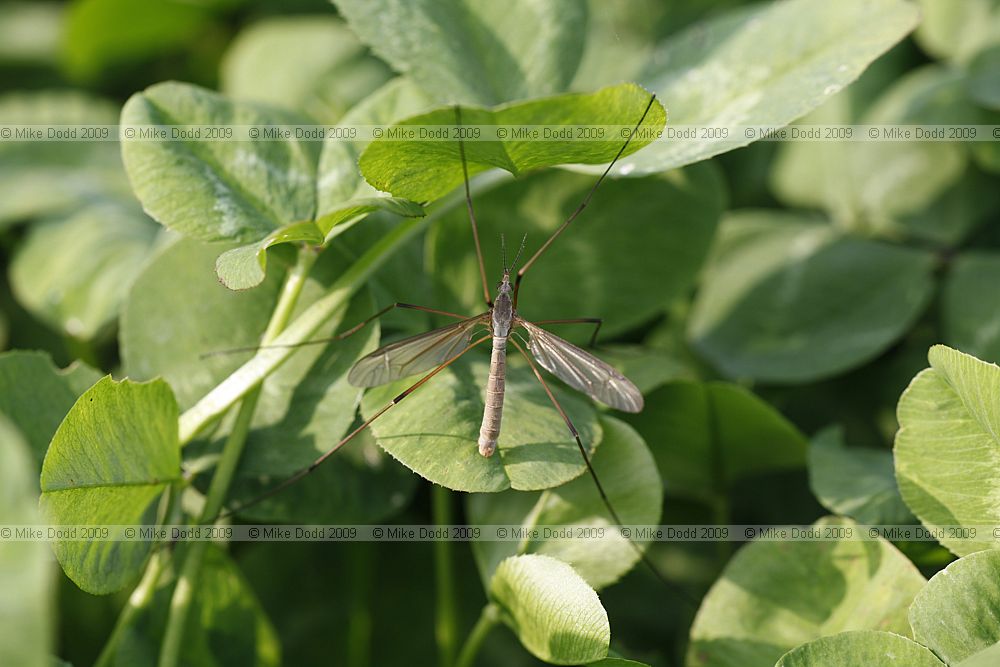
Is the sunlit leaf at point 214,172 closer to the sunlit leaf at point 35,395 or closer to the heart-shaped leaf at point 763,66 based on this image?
the sunlit leaf at point 35,395

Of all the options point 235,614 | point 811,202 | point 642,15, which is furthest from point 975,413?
point 642,15

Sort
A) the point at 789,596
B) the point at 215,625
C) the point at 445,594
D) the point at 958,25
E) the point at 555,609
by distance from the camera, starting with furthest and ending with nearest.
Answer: the point at 958,25, the point at 445,594, the point at 215,625, the point at 789,596, the point at 555,609

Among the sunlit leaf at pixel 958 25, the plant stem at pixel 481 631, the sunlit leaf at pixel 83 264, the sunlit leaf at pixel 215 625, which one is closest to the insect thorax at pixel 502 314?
the plant stem at pixel 481 631

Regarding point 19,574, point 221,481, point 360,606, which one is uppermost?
point 19,574

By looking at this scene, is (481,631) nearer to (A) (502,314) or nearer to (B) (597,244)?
(A) (502,314)

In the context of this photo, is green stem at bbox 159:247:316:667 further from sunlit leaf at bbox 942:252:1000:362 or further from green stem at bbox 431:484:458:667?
sunlit leaf at bbox 942:252:1000:362

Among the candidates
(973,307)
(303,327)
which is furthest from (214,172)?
(973,307)

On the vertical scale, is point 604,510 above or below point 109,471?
below

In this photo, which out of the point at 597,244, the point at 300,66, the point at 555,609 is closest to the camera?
the point at 555,609
